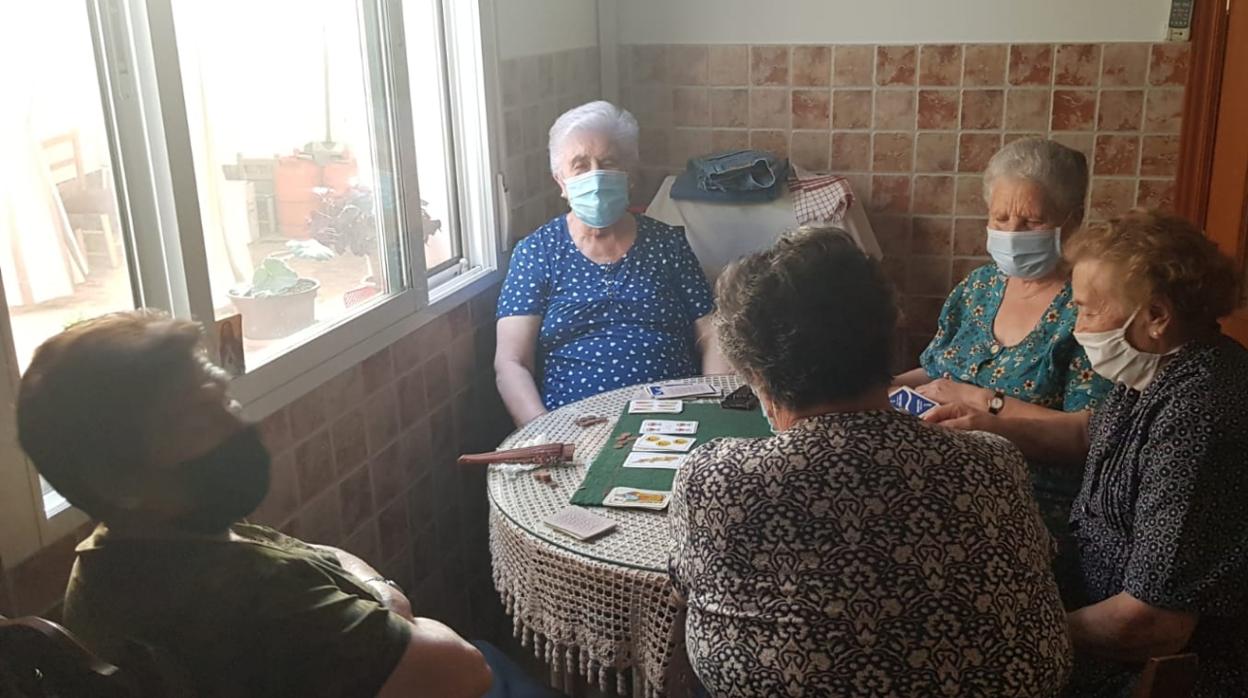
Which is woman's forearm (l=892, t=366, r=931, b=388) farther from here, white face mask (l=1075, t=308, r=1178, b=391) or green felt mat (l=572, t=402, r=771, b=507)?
white face mask (l=1075, t=308, r=1178, b=391)

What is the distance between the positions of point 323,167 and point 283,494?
0.67 meters

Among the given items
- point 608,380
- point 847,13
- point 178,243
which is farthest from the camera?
point 847,13

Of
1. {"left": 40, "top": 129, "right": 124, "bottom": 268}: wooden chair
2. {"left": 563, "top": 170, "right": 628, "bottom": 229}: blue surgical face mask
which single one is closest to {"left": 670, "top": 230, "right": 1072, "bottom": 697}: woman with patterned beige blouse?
{"left": 40, "top": 129, "right": 124, "bottom": 268}: wooden chair

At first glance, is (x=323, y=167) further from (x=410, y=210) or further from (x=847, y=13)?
(x=847, y=13)

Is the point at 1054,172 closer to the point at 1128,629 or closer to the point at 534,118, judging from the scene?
the point at 1128,629

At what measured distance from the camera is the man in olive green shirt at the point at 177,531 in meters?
1.03

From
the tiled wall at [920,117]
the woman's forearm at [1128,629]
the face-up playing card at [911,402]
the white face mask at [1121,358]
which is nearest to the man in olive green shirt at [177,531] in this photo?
the woman's forearm at [1128,629]

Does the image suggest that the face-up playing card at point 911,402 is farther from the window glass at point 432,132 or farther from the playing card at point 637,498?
the window glass at point 432,132

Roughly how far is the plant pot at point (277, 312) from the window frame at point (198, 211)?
1.2 inches

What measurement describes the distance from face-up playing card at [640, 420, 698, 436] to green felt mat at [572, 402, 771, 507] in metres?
0.01

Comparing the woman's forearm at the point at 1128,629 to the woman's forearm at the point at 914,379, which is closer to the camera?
the woman's forearm at the point at 1128,629

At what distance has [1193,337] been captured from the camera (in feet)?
4.87

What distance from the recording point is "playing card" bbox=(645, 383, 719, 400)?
7.39 ft

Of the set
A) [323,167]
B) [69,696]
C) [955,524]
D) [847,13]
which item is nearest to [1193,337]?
[955,524]
